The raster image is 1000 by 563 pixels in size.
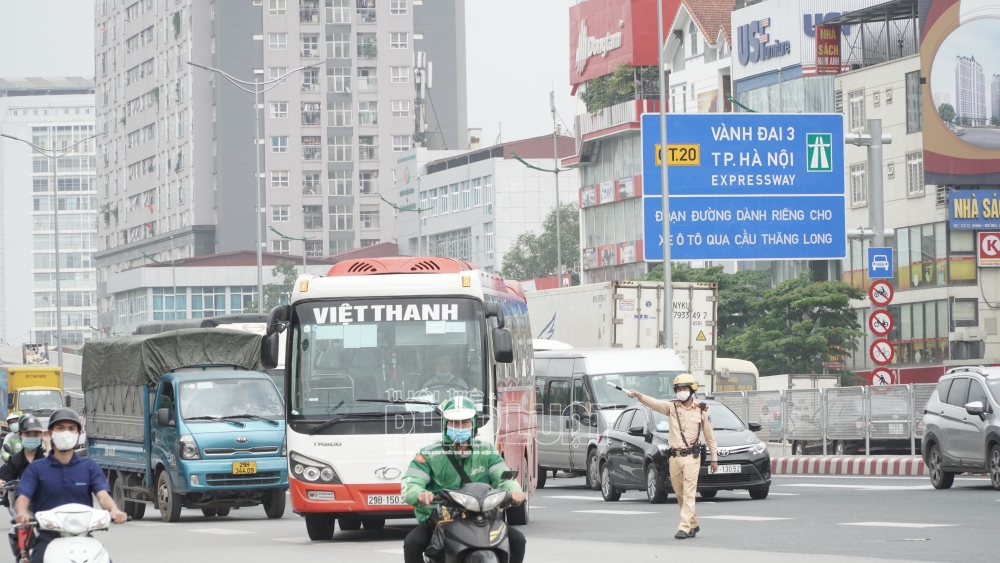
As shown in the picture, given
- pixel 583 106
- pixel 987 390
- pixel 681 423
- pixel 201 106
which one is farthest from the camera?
pixel 201 106

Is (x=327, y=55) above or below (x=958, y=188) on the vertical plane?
above

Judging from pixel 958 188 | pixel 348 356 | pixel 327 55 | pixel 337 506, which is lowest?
pixel 337 506

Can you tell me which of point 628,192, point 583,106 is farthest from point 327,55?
point 628,192

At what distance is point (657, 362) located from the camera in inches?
1129

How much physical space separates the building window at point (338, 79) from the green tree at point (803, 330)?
91.7 meters

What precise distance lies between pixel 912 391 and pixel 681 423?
626 inches

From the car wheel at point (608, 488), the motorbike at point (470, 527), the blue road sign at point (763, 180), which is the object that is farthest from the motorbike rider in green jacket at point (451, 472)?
the blue road sign at point (763, 180)

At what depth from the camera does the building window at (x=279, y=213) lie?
148750mm

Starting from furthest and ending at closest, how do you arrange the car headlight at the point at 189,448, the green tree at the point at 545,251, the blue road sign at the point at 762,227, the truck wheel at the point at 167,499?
the green tree at the point at 545,251 < the blue road sign at the point at 762,227 < the truck wheel at the point at 167,499 < the car headlight at the point at 189,448

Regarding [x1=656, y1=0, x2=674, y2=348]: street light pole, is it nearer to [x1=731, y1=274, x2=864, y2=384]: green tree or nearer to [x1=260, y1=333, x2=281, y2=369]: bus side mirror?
[x1=260, y1=333, x2=281, y2=369]: bus side mirror

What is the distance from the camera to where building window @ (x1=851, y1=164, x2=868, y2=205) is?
68500mm

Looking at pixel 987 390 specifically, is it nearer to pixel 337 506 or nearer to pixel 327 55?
pixel 337 506

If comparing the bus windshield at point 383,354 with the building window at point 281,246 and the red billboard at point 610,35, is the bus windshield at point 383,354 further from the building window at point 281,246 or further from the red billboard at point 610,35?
the building window at point 281,246

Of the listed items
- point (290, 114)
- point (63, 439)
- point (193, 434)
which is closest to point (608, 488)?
point (193, 434)
